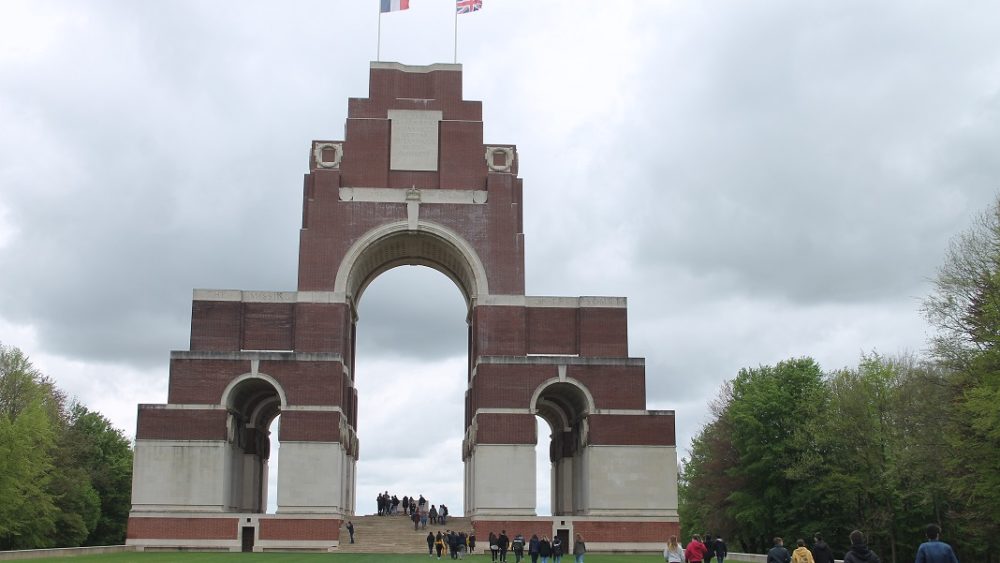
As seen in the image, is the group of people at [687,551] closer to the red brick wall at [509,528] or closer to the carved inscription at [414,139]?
the red brick wall at [509,528]

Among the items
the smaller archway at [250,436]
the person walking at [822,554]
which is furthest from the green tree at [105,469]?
the person walking at [822,554]

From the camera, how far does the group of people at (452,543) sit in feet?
137

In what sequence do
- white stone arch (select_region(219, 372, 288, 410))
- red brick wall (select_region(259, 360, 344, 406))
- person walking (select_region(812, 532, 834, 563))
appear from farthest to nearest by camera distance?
red brick wall (select_region(259, 360, 344, 406)) → white stone arch (select_region(219, 372, 288, 410)) → person walking (select_region(812, 532, 834, 563))

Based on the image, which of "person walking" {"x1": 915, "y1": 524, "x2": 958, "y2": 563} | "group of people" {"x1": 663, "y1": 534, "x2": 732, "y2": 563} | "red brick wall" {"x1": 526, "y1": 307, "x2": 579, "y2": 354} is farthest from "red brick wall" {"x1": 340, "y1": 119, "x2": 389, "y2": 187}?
"person walking" {"x1": 915, "y1": 524, "x2": 958, "y2": 563}

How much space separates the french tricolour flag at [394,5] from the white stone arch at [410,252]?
11068 millimetres

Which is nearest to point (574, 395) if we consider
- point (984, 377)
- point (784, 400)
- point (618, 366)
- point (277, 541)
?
point (618, 366)

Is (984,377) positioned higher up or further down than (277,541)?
higher up

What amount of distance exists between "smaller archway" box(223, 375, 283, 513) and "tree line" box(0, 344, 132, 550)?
9.60 metres

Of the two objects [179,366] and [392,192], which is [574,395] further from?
[179,366]

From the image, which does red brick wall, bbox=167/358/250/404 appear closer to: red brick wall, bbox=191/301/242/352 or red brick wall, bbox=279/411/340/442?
red brick wall, bbox=191/301/242/352

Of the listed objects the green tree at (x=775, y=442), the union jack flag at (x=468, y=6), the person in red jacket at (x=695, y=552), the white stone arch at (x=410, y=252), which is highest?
the union jack flag at (x=468, y=6)

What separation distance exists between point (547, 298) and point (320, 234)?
11.5 metres

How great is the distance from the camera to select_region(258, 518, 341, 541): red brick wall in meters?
47.6

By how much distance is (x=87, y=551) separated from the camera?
1763 inches
